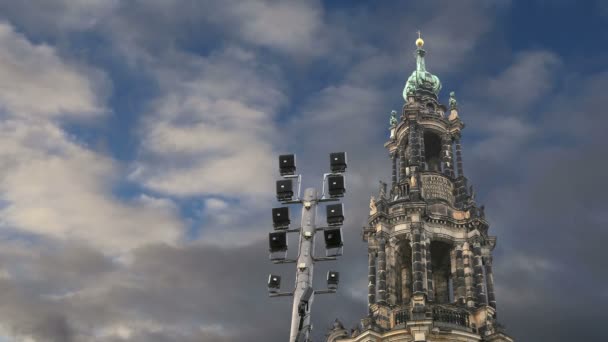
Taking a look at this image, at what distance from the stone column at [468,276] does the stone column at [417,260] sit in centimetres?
433

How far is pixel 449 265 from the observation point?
6284cm

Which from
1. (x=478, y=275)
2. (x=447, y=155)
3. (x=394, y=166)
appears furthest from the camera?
(x=394, y=166)

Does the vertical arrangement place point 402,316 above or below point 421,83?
below

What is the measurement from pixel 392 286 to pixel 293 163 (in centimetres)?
3472

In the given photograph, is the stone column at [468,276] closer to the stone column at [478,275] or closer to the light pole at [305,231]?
the stone column at [478,275]

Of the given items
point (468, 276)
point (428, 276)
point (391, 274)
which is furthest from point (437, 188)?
point (428, 276)

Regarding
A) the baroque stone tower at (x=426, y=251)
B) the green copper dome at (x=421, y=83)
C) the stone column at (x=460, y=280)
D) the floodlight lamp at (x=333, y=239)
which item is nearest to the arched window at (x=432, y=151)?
the baroque stone tower at (x=426, y=251)

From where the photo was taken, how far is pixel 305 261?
23.2 meters

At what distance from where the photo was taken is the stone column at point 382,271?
185ft

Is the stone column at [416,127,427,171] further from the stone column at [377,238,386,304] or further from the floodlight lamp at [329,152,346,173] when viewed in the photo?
the floodlight lamp at [329,152,346,173]

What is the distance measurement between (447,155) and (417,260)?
1522 cm

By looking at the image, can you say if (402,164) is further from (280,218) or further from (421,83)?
(280,218)

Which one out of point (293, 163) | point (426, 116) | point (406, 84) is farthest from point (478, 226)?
point (293, 163)

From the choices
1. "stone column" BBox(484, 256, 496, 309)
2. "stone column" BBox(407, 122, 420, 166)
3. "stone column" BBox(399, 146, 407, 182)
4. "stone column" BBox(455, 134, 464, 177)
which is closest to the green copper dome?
"stone column" BBox(407, 122, 420, 166)
